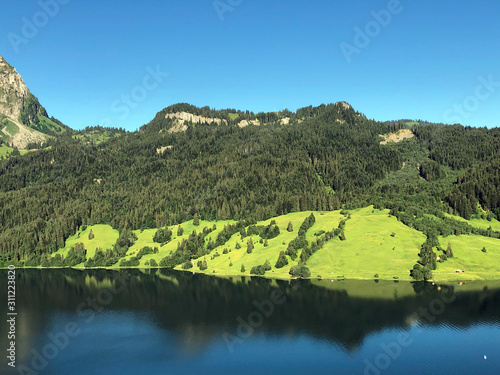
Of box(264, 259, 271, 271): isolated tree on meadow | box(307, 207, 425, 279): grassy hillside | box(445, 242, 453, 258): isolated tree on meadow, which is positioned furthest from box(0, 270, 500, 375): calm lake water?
box(445, 242, 453, 258): isolated tree on meadow

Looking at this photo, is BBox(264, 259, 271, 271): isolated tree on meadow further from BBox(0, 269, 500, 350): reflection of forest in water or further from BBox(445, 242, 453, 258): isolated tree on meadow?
BBox(445, 242, 453, 258): isolated tree on meadow

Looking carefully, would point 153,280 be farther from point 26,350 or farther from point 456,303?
point 456,303

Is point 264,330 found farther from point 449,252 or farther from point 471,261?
point 471,261

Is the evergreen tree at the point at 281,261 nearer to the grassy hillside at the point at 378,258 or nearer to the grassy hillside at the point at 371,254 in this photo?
the grassy hillside at the point at 378,258

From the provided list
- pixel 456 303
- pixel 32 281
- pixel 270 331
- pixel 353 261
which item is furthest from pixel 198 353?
pixel 32 281
